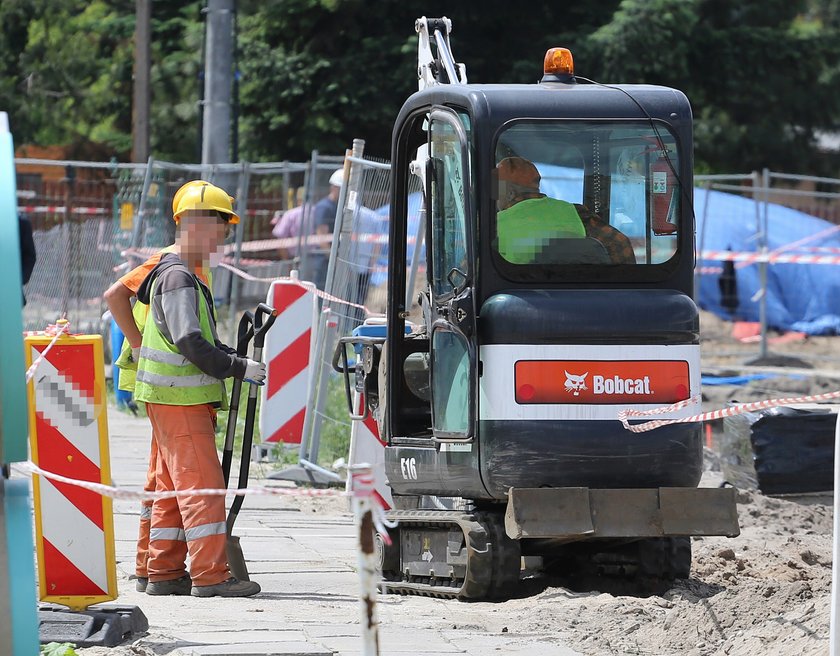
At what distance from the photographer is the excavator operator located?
6926mm

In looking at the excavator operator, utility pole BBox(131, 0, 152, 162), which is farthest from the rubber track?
utility pole BBox(131, 0, 152, 162)

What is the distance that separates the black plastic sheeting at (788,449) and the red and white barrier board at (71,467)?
512 cm

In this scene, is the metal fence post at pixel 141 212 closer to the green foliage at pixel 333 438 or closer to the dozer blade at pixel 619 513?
the green foliage at pixel 333 438

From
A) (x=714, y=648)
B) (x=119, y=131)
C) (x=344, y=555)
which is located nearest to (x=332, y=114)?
(x=119, y=131)

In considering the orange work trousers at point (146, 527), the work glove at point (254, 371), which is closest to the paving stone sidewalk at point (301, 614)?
the orange work trousers at point (146, 527)

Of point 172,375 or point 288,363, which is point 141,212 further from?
point 172,375

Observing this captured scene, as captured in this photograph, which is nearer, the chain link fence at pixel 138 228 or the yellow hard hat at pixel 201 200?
the yellow hard hat at pixel 201 200

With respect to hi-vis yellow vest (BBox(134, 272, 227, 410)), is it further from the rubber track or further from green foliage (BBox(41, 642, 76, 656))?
green foliage (BBox(41, 642, 76, 656))

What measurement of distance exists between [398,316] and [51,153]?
29.4 metres

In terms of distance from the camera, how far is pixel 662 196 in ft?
23.5

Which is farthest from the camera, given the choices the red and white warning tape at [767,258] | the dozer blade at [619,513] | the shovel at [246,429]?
the red and white warning tape at [767,258]

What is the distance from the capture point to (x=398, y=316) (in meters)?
7.56

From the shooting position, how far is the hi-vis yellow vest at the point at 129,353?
721cm

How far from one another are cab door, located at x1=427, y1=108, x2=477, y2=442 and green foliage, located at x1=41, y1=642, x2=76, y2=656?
230cm
